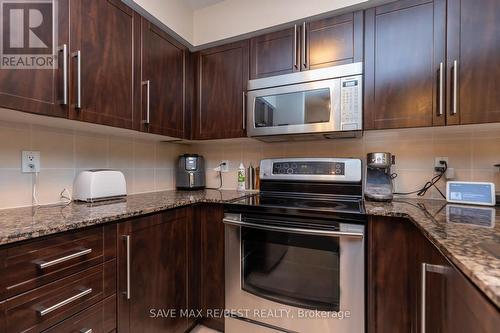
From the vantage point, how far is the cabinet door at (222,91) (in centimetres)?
177

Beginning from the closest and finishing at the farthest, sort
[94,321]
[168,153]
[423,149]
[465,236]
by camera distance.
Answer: [465,236], [94,321], [423,149], [168,153]

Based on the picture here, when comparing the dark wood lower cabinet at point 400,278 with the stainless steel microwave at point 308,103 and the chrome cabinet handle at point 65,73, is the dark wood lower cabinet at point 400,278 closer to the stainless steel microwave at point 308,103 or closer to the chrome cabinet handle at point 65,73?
the stainless steel microwave at point 308,103

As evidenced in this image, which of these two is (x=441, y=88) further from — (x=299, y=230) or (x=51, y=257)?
(x=51, y=257)

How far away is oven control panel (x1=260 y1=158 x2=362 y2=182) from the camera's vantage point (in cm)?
161

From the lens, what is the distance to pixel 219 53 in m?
1.85

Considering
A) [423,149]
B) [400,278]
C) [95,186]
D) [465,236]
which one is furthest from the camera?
[423,149]

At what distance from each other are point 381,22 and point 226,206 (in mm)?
1424

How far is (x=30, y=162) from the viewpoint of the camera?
127 centimetres

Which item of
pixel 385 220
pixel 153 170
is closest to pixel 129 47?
pixel 153 170

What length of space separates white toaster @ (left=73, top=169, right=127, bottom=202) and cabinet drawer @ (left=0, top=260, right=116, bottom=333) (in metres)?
0.51

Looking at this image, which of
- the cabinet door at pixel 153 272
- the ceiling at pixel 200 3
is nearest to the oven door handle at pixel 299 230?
the cabinet door at pixel 153 272

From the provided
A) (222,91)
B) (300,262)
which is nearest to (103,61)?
(222,91)

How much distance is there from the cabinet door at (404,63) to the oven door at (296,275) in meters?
0.72

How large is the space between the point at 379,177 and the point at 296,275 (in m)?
0.82
